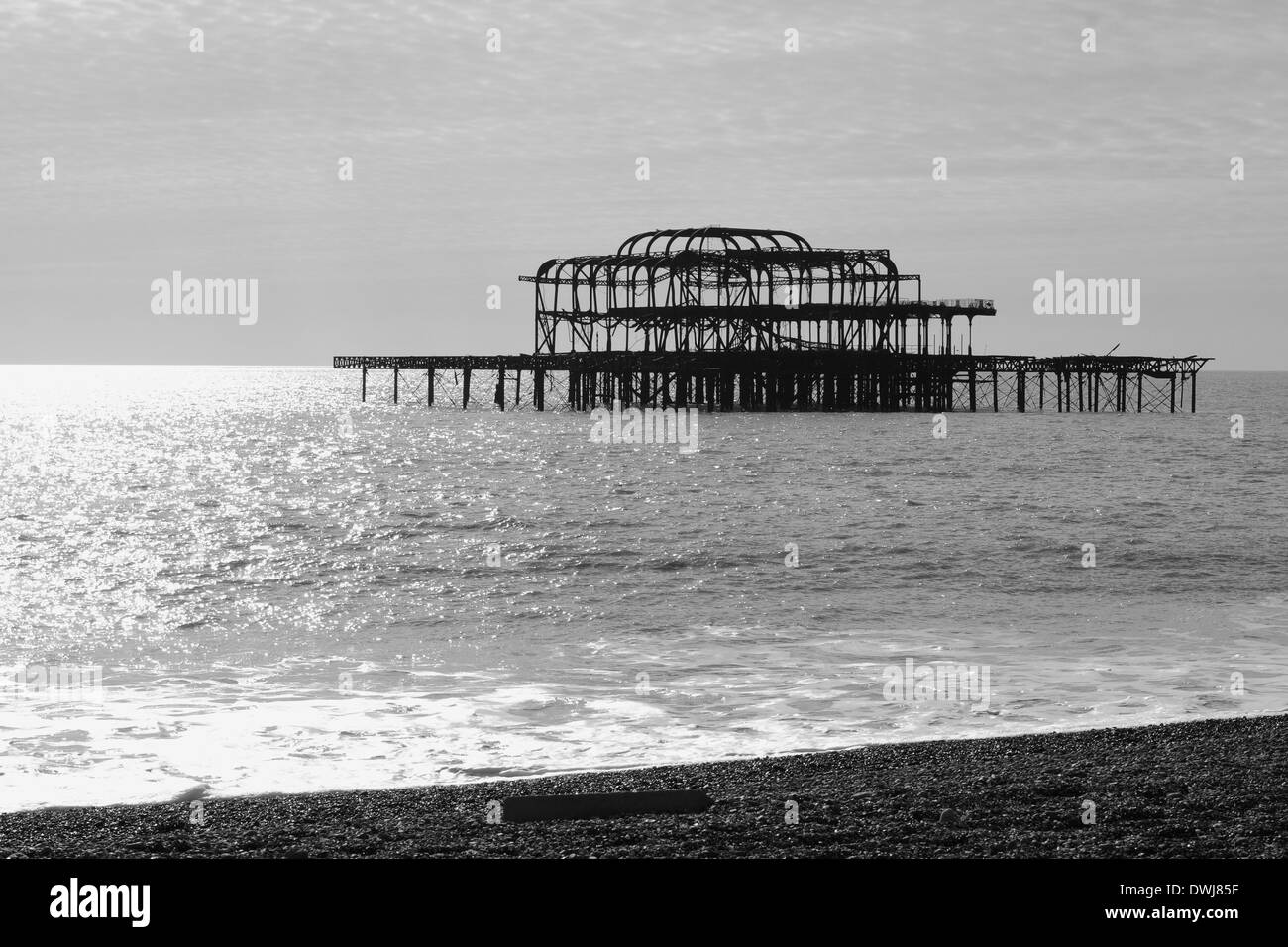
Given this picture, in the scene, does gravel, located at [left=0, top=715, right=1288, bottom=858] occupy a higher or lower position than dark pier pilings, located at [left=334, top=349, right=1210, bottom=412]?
lower

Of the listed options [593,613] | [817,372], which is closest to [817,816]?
[593,613]

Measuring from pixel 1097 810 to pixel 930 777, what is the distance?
4.91 ft

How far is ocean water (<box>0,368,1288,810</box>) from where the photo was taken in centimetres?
1313

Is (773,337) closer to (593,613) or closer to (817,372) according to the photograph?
(817,372)

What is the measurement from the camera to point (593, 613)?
22188 millimetres

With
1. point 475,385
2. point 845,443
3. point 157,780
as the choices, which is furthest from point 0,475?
point 475,385

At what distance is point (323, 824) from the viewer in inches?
375

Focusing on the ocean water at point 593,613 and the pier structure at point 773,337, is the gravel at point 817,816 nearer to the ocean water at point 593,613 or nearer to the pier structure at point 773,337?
the ocean water at point 593,613

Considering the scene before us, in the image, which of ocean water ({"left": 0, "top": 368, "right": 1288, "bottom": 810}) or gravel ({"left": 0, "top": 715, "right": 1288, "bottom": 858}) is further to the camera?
ocean water ({"left": 0, "top": 368, "right": 1288, "bottom": 810})

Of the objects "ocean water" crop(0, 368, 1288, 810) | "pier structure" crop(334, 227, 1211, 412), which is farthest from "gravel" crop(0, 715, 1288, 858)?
"pier structure" crop(334, 227, 1211, 412)

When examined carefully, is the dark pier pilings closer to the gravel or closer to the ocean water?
the ocean water

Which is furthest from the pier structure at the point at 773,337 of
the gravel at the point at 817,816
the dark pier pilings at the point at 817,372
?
the gravel at the point at 817,816
